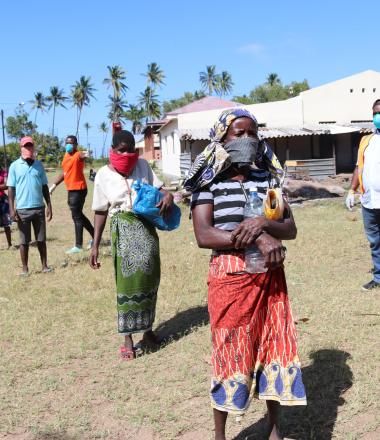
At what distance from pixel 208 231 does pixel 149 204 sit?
1.67m

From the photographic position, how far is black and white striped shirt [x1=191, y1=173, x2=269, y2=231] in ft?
8.81

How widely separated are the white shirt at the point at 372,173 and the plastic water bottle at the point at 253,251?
3139mm

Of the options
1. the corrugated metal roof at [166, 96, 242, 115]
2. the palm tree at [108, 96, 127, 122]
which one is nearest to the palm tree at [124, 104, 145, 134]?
the palm tree at [108, 96, 127, 122]

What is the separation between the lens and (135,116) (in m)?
63.3

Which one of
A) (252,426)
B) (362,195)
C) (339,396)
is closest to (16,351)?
(252,426)

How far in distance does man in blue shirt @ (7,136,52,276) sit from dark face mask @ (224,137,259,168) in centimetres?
514

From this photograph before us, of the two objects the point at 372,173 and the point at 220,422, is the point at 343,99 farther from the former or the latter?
the point at 220,422

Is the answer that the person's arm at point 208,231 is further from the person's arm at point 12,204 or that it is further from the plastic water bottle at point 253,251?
the person's arm at point 12,204

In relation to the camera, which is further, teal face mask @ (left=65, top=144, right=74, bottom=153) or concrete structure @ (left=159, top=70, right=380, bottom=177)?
concrete structure @ (left=159, top=70, right=380, bottom=177)

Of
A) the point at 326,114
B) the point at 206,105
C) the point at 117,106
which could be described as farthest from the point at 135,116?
the point at 326,114

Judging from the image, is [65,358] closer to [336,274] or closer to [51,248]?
[336,274]

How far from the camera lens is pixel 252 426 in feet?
10.7

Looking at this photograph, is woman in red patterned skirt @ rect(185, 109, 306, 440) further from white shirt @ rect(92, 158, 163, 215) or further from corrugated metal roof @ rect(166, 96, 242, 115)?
corrugated metal roof @ rect(166, 96, 242, 115)

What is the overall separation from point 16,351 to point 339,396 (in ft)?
8.89
